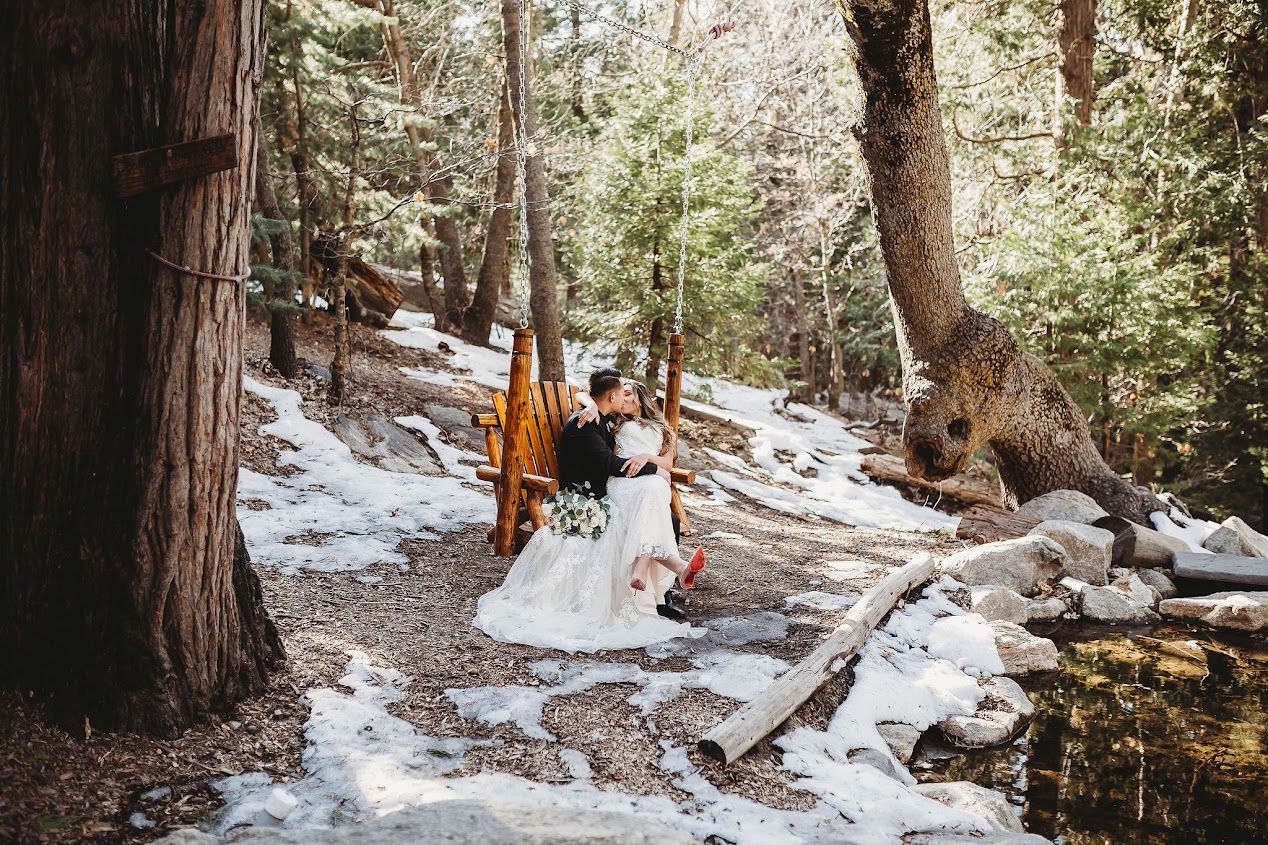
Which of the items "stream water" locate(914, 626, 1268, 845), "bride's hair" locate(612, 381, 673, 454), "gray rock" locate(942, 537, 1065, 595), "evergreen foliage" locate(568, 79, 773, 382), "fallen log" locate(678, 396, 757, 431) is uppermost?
"evergreen foliage" locate(568, 79, 773, 382)

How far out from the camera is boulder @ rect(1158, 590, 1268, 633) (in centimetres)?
718

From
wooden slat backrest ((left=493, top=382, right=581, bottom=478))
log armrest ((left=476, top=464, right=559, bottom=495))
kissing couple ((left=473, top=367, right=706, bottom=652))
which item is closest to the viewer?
kissing couple ((left=473, top=367, right=706, bottom=652))

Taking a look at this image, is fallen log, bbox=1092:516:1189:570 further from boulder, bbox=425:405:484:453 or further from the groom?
boulder, bbox=425:405:484:453

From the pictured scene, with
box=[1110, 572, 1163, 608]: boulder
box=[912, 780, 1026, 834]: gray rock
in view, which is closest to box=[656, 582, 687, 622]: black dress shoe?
box=[912, 780, 1026, 834]: gray rock

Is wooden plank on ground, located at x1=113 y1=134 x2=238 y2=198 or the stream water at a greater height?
wooden plank on ground, located at x1=113 y1=134 x2=238 y2=198

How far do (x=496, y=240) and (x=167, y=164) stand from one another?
12.1 metres

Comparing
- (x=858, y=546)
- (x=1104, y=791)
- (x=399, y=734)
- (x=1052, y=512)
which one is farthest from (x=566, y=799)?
(x=1052, y=512)

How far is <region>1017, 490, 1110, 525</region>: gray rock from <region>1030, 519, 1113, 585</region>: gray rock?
83cm

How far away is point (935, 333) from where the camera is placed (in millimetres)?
8656

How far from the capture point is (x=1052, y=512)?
351 inches

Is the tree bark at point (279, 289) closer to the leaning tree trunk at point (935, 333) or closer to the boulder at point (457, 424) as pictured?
the boulder at point (457, 424)

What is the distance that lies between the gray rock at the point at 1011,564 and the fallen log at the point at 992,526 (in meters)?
0.85

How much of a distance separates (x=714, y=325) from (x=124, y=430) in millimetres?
9657

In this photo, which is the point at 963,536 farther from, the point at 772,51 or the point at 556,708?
the point at 772,51
